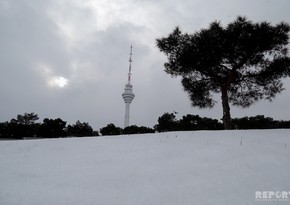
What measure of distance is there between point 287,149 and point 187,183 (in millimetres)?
4658

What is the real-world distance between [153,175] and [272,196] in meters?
2.91

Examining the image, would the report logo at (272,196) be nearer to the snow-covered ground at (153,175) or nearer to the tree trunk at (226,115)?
the snow-covered ground at (153,175)

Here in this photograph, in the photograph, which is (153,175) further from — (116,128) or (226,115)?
(116,128)

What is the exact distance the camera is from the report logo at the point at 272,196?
534cm

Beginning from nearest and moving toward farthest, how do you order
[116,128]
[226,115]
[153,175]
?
[153,175], [226,115], [116,128]

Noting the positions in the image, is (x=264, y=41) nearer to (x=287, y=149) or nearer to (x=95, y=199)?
(x=287, y=149)

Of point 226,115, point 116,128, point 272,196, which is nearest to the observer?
point 272,196

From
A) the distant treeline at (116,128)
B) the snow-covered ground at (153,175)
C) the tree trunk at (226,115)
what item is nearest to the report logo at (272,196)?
the snow-covered ground at (153,175)

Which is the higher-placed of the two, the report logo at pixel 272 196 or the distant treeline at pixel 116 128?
the distant treeline at pixel 116 128

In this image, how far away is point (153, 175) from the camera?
6879mm

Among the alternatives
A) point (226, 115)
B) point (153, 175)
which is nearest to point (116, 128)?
point (226, 115)

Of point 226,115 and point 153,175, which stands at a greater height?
point 226,115

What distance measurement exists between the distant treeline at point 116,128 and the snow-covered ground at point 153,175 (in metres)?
30.3

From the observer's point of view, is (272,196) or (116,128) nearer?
(272,196)
